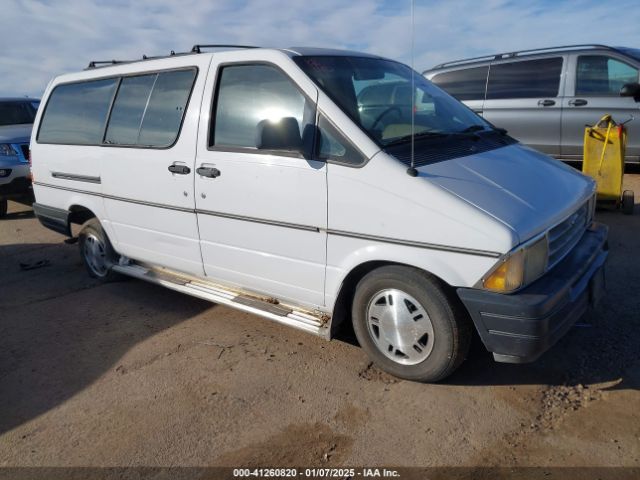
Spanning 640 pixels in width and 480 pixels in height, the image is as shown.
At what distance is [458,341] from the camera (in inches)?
115

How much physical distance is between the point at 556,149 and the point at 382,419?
635cm

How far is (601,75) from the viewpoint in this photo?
746 centimetres

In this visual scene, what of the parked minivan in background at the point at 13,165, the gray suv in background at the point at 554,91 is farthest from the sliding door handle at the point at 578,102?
the parked minivan in background at the point at 13,165

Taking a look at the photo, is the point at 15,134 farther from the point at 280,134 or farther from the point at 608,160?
the point at 608,160

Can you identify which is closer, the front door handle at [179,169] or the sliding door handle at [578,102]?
the front door handle at [179,169]

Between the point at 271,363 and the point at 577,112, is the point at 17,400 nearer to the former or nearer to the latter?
the point at 271,363

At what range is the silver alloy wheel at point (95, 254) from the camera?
512 centimetres

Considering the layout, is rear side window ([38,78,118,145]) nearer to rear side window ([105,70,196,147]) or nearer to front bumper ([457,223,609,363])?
rear side window ([105,70,196,147])

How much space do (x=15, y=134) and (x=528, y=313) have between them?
900 cm

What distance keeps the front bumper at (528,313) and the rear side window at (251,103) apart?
57.8 inches

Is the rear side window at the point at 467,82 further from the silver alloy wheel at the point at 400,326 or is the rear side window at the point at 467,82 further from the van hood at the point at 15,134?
the van hood at the point at 15,134

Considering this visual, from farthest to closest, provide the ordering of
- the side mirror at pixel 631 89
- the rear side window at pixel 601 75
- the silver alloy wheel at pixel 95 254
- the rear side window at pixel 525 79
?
the rear side window at pixel 525 79
the rear side window at pixel 601 75
the side mirror at pixel 631 89
the silver alloy wheel at pixel 95 254

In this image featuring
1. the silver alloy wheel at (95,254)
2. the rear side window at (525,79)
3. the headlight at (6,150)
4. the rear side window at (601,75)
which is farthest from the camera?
the headlight at (6,150)

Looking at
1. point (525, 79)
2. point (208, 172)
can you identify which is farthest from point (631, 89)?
point (208, 172)
